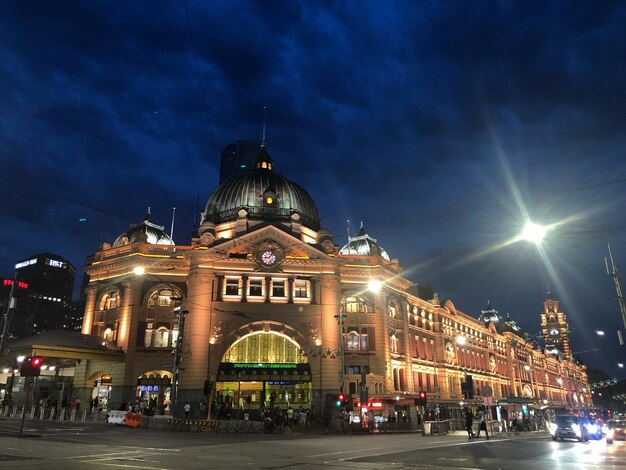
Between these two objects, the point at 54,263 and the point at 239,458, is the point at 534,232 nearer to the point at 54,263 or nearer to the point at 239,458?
the point at 239,458

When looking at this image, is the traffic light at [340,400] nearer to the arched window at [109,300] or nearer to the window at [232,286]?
the window at [232,286]

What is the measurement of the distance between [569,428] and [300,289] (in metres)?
29.6

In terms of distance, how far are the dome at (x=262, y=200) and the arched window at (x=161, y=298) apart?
12.5 metres

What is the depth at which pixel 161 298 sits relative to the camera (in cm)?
5481

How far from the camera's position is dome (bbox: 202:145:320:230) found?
6550cm

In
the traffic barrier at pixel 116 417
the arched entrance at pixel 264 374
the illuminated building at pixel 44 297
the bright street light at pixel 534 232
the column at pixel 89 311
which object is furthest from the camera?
the illuminated building at pixel 44 297

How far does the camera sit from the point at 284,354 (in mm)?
53969

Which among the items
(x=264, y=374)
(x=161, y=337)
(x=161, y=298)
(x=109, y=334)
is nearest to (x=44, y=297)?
(x=109, y=334)

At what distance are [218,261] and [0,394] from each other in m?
43.9

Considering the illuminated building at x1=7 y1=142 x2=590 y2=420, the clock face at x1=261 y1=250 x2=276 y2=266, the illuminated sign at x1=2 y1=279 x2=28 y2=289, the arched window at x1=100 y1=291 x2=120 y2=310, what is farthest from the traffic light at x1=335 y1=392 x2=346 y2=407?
the arched window at x1=100 y1=291 x2=120 y2=310

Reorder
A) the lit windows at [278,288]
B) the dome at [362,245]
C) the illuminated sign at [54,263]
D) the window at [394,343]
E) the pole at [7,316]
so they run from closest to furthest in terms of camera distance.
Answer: the pole at [7,316], the lit windows at [278,288], the window at [394,343], the dome at [362,245], the illuminated sign at [54,263]

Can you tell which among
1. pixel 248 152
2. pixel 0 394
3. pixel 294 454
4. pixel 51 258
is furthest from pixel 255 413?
pixel 51 258

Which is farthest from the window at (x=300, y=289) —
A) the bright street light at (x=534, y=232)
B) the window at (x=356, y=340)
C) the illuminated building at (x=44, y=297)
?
the illuminated building at (x=44, y=297)

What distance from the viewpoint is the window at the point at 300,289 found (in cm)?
5605
